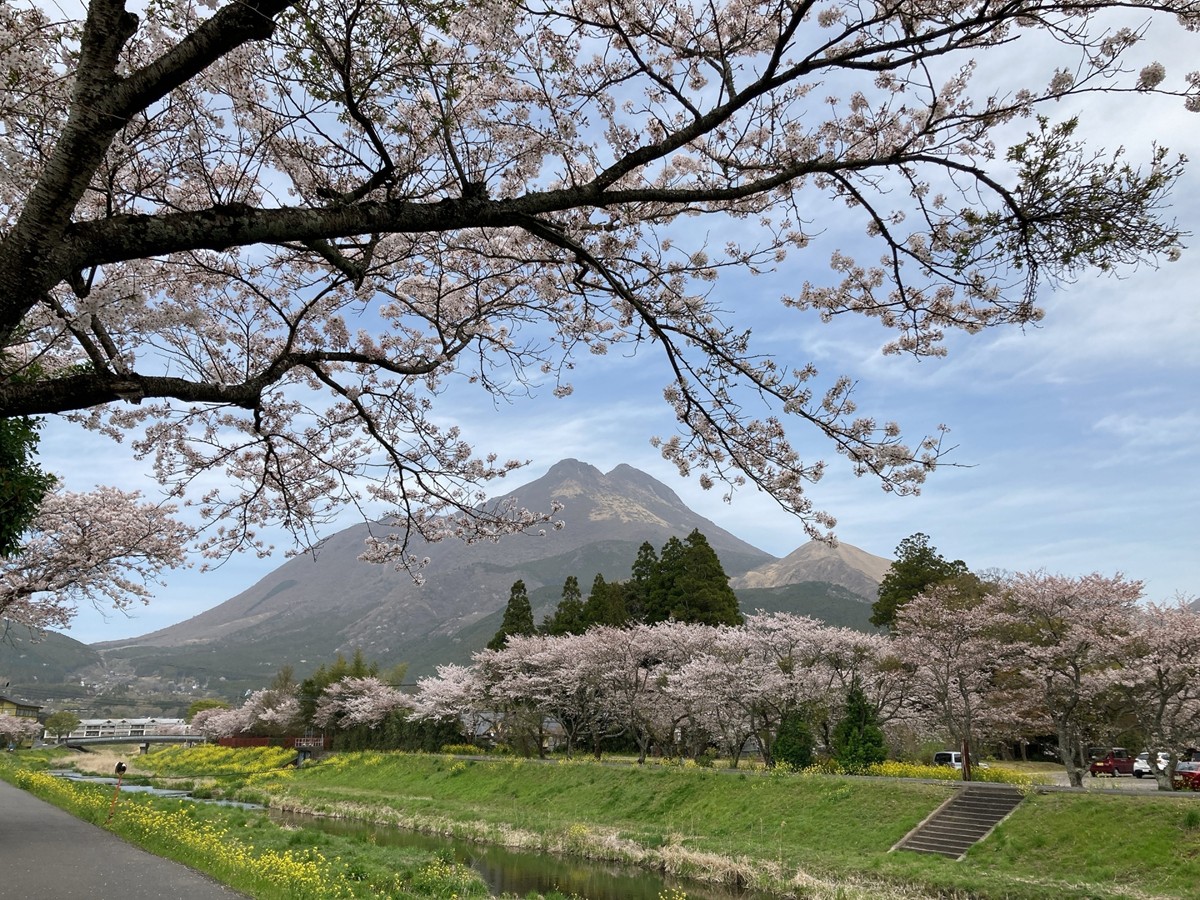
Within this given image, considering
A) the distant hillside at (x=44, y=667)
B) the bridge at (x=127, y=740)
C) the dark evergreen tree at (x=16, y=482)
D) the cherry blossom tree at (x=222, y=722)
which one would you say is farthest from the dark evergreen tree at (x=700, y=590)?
the distant hillside at (x=44, y=667)

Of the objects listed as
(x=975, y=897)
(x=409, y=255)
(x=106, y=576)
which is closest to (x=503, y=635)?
(x=106, y=576)

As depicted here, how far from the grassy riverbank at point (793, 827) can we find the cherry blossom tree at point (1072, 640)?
16.0 ft

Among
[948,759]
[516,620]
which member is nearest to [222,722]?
[516,620]

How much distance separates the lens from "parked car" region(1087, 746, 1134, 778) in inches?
1040

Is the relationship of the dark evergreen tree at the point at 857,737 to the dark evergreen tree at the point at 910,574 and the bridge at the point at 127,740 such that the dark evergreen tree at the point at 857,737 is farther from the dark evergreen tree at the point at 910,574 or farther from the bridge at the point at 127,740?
the bridge at the point at 127,740

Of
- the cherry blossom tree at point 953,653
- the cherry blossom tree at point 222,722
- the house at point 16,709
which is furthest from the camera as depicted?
the house at point 16,709

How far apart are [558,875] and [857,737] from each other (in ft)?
34.0

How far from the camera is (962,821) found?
1574cm

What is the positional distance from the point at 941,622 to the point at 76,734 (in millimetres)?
76880

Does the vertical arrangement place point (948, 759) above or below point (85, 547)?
→ below

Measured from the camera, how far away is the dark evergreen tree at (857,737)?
70.0ft

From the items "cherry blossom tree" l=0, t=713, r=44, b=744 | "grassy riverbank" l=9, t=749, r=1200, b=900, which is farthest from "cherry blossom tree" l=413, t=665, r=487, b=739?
"cherry blossom tree" l=0, t=713, r=44, b=744

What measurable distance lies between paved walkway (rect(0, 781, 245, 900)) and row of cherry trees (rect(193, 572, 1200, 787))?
18.8 metres

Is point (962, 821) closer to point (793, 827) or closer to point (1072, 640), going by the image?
point (793, 827)
